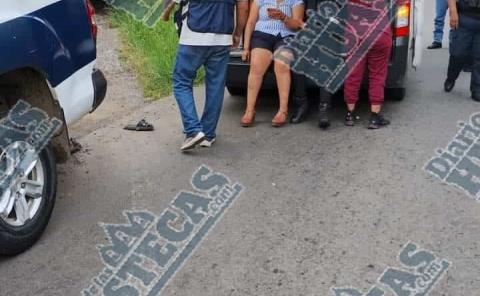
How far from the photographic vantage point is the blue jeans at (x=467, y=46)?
611 cm

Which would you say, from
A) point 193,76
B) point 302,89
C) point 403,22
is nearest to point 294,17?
point 302,89

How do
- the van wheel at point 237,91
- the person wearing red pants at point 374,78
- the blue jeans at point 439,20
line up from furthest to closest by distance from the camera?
the blue jeans at point 439,20 → the van wheel at point 237,91 → the person wearing red pants at point 374,78

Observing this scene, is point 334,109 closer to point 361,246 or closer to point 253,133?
point 253,133

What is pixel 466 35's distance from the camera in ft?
20.3

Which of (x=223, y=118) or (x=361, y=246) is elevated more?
(x=361, y=246)

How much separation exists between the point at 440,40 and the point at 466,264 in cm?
569

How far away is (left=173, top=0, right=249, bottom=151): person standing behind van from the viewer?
16.1 feet

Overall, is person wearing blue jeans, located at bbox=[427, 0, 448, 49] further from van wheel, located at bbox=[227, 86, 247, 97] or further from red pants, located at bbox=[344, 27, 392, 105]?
red pants, located at bbox=[344, 27, 392, 105]

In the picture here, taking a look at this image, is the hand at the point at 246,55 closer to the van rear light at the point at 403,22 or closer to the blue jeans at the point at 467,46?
the van rear light at the point at 403,22

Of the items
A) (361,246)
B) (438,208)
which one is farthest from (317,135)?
(361,246)

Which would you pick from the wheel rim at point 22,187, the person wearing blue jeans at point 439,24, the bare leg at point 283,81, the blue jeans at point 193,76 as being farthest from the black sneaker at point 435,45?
the wheel rim at point 22,187

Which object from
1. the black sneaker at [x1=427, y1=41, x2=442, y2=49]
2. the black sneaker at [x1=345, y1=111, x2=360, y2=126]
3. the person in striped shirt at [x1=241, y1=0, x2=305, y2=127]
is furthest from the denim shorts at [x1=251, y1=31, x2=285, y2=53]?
the black sneaker at [x1=427, y1=41, x2=442, y2=49]

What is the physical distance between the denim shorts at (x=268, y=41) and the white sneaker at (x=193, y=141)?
3.26 ft

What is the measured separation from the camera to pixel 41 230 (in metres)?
3.79
